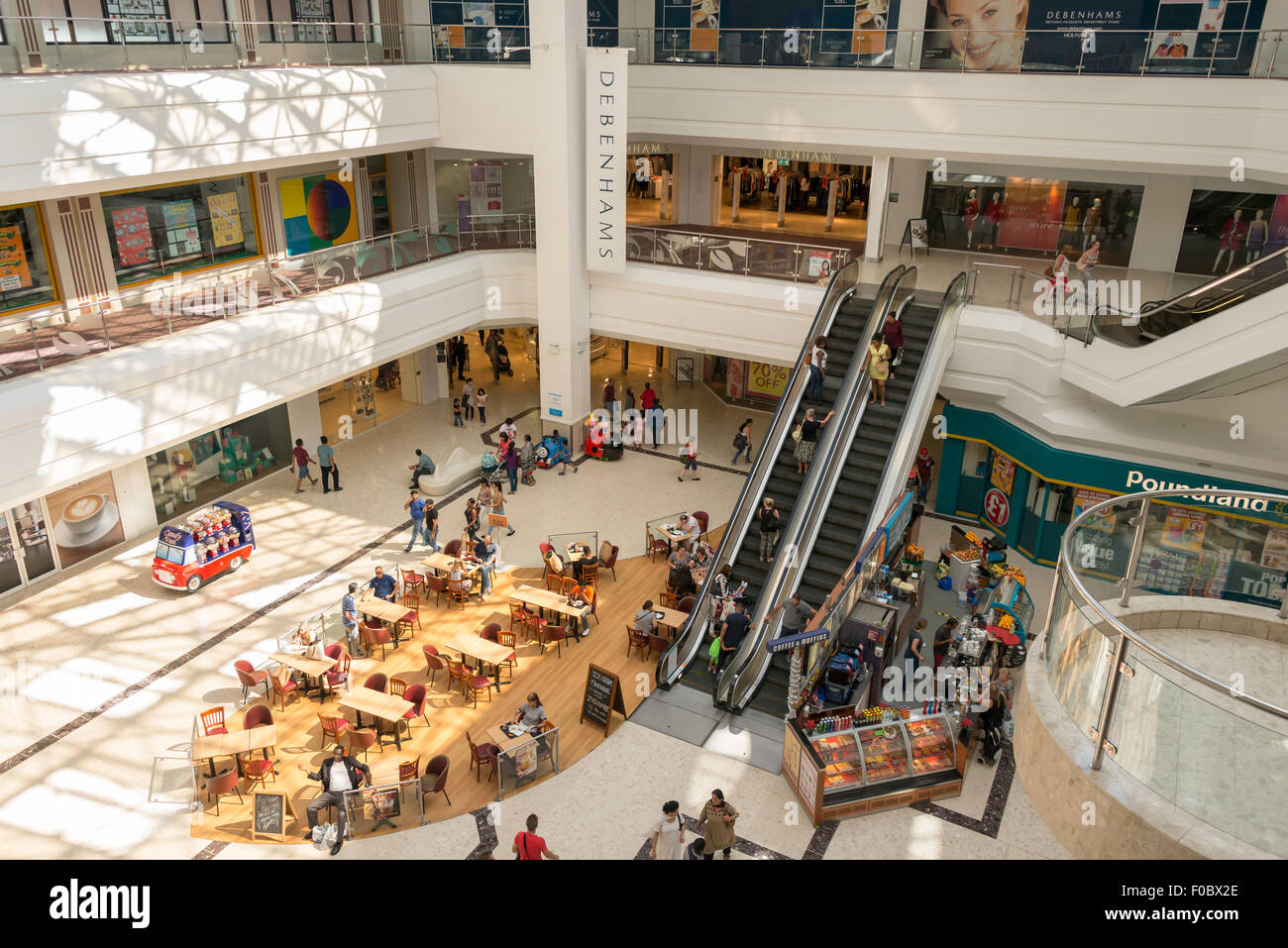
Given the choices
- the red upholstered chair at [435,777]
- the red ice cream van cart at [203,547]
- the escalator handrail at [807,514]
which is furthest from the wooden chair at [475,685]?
the red ice cream van cart at [203,547]

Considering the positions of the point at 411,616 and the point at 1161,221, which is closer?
the point at 411,616

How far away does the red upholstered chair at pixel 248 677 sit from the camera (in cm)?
1372

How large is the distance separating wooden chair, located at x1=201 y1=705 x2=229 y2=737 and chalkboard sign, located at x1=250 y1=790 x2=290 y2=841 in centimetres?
181

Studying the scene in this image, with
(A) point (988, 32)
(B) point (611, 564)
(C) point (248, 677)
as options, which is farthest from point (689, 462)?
(C) point (248, 677)

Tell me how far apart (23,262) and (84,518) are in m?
4.72

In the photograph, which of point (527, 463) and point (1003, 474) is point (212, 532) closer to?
point (527, 463)

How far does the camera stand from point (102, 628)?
1557cm

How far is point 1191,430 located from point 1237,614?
38.3 feet

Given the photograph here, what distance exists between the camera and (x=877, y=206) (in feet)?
67.1

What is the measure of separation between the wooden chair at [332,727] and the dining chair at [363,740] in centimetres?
14

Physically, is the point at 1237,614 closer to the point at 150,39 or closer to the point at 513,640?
the point at 513,640

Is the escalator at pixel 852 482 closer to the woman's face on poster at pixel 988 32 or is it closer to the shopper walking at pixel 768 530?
the shopper walking at pixel 768 530

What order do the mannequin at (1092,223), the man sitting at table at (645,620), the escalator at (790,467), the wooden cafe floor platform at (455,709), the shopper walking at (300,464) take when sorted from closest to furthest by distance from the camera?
the wooden cafe floor platform at (455,709) < the man sitting at table at (645,620) < the escalator at (790,467) < the shopper walking at (300,464) < the mannequin at (1092,223)
